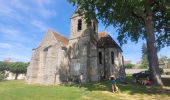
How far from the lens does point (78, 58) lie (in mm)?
45188

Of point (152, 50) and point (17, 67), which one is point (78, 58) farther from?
point (17, 67)

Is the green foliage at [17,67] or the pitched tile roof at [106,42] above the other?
the pitched tile roof at [106,42]

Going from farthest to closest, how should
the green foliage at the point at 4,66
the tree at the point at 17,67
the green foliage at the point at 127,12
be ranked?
the tree at the point at 17,67 → the green foliage at the point at 4,66 → the green foliage at the point at 127,12

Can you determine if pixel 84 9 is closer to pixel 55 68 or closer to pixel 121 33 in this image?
pixel 121 33

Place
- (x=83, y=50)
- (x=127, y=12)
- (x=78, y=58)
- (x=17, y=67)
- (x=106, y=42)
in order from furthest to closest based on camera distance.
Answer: (x=17, y=67)
(x=106, y=42)
(x=78, y=58)
(x=83, y=50)
(x=127, y=12)

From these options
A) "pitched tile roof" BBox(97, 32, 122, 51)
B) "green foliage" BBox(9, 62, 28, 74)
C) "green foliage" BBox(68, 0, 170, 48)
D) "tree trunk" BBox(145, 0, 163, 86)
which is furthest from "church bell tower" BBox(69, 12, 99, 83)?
"green foliage" BBox(9, 62, 28, 74)

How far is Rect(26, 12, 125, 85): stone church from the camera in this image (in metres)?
43.4

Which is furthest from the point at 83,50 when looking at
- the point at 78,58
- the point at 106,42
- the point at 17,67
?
the point at 17,67

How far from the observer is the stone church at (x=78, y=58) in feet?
142

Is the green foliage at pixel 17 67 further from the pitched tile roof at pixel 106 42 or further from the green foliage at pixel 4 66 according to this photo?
the pitched tile roof at pixel 106 42

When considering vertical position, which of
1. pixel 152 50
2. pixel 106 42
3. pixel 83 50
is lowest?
pixel 152 50

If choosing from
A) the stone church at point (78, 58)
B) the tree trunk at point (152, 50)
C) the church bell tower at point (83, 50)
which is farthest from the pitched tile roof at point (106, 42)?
the tree trunk at point (152, 50)

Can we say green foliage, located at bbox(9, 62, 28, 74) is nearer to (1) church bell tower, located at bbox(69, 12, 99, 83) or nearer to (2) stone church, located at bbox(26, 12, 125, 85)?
(2) stone church, located at bbox(26, 12, 125, 85)

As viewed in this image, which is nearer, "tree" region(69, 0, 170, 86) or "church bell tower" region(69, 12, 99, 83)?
"tree" region(69, 0, 170, 86)
